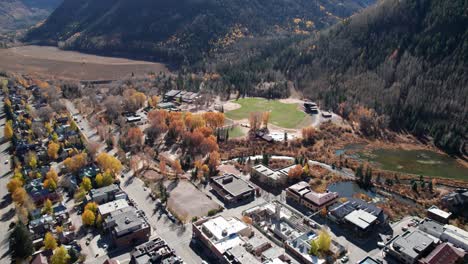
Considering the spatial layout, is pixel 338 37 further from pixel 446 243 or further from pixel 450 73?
pixel 446 243

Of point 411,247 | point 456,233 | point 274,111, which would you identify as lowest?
point 456,233

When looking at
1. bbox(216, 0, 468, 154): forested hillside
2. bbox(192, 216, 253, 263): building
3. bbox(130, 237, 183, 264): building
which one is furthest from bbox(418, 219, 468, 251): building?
bbox(216, 0, 468, 154): forested hillside

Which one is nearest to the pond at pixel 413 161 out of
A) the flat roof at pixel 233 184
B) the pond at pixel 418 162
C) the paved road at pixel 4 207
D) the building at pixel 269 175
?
the pond at pixel 418 162

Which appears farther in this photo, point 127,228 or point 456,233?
point 456,233

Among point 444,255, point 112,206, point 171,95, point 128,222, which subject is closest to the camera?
point 444,255

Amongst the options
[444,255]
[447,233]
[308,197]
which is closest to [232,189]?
Answer: [308,197]

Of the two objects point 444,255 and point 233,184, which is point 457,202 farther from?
point 233,184

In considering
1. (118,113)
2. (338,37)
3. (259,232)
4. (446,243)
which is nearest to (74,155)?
(118,113)

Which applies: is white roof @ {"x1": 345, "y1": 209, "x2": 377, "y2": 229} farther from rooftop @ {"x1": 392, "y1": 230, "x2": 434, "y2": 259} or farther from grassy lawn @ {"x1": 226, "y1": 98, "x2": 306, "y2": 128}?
grassy lawn @ {"x1": 226, "y1": 98, "x2": 306, "y2": 128}
